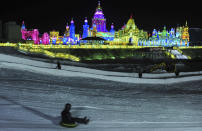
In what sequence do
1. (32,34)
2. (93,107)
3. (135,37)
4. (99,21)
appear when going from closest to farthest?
(93,107) < (135,37) < (32,34) < (99,21)

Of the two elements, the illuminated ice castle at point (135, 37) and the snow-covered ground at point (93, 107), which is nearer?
the snow-covered ground at point (93, 107)

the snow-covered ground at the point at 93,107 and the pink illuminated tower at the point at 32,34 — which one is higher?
the pink illuminated tower at the point at 32,34

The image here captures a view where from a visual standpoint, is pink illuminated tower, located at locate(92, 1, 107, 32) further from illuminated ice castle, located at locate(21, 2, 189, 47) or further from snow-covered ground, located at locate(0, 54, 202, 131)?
snow-covered ground, located at locate(0, 54, 202, 131)

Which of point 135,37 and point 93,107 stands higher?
point 135,37

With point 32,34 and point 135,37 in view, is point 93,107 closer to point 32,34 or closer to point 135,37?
point 135,37

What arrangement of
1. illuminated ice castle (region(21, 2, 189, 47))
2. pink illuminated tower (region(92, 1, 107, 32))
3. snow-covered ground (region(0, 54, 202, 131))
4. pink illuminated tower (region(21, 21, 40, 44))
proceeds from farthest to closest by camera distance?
pink illuminated tower (region(92, 1, 107, 32)), pink illuminated tower (region(21, 21, 40, 44)), illuminated ice castle (region(21, 2, 189, 47)), snow-covered ground (region(0, 54, 202, 131))

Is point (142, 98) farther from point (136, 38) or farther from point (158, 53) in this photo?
point (136, 38)

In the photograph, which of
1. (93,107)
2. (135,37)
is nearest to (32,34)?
(135,37)

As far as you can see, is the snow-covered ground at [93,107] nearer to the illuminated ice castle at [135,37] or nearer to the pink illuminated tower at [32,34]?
the illuminated ice castle at [135,37]

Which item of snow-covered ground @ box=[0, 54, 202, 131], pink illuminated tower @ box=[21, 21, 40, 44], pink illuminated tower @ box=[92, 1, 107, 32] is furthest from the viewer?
pink illuminated tower @ box=[92, 1, 107, 32]

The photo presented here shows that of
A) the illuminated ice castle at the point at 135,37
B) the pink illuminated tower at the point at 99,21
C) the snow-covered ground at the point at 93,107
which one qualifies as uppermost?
the pink illuminated tower at the point at 99,21

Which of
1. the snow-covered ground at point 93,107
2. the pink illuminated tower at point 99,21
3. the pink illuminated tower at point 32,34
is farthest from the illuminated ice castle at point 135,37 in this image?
the snow-covered ground at point 93,107

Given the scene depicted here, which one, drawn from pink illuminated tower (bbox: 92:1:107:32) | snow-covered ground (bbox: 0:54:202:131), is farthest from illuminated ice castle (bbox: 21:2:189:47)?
snow-covered ground (bbox: 0:54:202:131)

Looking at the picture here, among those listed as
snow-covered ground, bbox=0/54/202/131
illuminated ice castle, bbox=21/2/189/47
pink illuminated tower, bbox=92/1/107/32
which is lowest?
snow-covered ground, bbox=0/54/202/131
